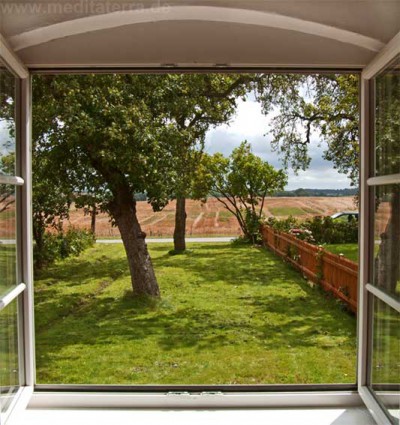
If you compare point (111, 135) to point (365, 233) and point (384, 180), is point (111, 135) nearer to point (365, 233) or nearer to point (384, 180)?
point (365, 233)

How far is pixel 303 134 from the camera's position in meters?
4.95

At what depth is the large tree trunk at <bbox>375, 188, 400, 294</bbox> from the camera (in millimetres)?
1277

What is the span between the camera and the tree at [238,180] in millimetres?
4863

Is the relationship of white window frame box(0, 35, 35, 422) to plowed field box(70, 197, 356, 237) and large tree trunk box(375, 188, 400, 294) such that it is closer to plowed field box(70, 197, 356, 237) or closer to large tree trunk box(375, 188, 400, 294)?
large tree trunk box(375, 188, 400, 294)

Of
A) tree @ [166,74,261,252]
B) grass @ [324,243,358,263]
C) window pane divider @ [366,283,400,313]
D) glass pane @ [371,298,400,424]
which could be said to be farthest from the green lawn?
window pane divider @ [366,283,400,313]

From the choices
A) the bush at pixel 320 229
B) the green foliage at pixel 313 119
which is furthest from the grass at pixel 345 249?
the green foliage at pixel 313 119

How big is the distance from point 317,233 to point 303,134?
3.78ft

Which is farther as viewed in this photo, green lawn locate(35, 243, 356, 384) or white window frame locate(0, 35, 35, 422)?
green lawn locate(35, 243, 356, 384)

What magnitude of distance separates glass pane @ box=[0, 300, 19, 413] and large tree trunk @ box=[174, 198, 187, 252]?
341 cm

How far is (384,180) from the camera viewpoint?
4.38 feet

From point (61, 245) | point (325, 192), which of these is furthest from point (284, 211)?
point (61, 245)

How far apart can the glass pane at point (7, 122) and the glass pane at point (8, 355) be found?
0.45 meters

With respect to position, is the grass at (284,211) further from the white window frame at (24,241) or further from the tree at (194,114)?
the white window frame at (24,241)

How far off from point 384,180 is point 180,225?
3.64 metres
